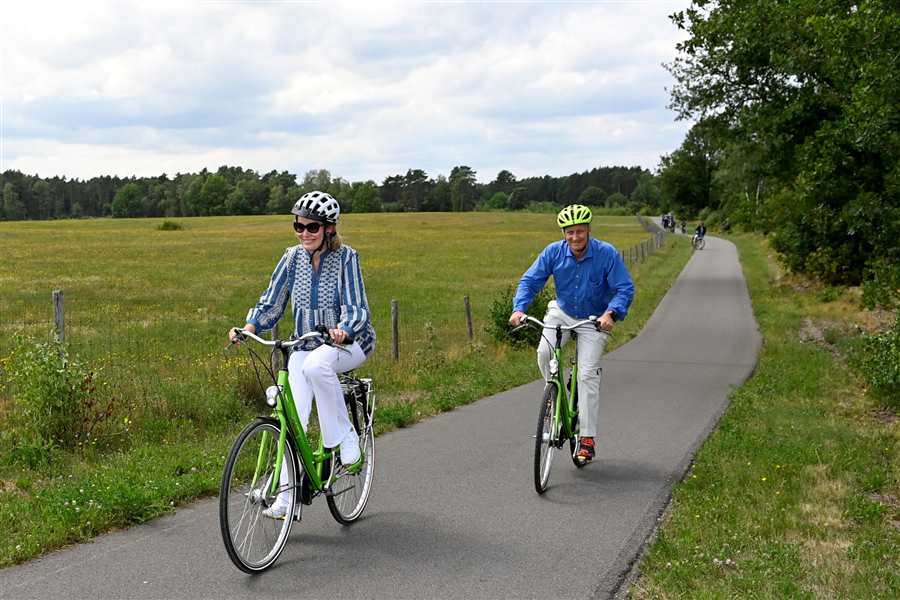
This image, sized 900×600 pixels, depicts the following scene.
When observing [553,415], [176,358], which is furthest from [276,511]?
[176,358]

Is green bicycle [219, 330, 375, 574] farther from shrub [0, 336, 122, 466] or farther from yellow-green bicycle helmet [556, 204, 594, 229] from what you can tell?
shrub [0, 336, 122, 466]

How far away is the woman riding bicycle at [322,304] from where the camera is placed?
4.91 meters

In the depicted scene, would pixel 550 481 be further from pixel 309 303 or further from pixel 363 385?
pixel 309 303

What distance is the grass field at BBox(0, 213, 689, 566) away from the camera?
572cm

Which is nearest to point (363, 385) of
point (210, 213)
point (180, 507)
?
point (180, 507)

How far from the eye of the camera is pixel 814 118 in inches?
851

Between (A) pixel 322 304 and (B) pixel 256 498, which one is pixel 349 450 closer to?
(B) pixel 256 498

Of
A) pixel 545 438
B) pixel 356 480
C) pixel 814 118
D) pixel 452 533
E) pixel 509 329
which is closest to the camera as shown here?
pixel 452 533

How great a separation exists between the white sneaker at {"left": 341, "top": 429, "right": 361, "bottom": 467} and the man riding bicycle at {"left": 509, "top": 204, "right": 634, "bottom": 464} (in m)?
1.89

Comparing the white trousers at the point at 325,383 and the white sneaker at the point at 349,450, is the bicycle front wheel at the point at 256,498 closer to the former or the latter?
the white trousers at the point at 325,383

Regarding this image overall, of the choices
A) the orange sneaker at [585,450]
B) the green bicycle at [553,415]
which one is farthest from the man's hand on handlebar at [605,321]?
the orange sneaker at [585,450]

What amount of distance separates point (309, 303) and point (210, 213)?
15059 centimetres

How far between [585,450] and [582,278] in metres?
1.39

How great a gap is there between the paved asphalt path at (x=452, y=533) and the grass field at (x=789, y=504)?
0.85 feet
